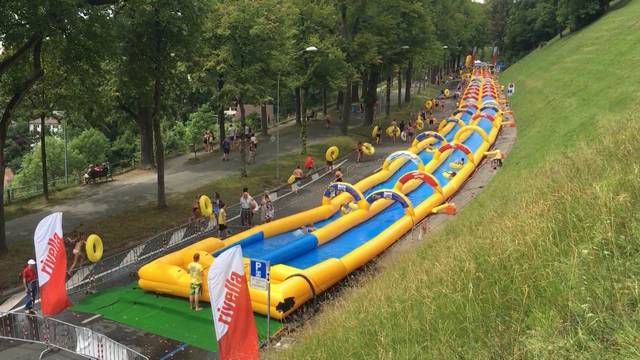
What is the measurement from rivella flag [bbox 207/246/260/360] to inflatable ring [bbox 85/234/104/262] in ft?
25.9

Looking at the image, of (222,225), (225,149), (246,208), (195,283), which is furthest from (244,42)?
(195,283)

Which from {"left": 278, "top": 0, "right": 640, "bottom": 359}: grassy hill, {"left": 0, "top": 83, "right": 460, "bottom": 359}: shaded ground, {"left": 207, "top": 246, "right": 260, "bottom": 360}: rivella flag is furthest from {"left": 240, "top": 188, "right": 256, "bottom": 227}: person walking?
{"left": 278, "top": 0, "right": 640, "bottom": 359}: grassy hill

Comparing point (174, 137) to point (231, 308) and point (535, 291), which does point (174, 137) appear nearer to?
point (231, 308)

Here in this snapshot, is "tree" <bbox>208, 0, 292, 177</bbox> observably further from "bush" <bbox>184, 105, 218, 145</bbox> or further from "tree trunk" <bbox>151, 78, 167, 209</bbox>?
"bush" <bbox>184, 105, 218, 145</bbox>

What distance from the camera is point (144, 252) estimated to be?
738 inches

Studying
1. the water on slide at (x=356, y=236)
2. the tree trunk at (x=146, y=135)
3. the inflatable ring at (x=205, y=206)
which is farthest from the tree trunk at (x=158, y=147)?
the tree trunk at (x=146, y=135)

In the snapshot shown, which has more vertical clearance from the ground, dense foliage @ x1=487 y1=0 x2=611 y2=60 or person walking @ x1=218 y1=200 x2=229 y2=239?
dense foliage @ x1=487 y1=0 x2=611 y2=60

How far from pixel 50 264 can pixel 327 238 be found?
1025 cm

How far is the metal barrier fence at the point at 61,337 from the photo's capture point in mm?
11000

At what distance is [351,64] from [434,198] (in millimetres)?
19058

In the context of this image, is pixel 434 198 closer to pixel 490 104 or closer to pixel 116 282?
pixel 116 282

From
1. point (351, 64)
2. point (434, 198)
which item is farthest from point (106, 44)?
point (351, 64)

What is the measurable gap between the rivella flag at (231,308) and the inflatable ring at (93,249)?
25.9 feet

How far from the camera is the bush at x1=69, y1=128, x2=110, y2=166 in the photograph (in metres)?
62.9
